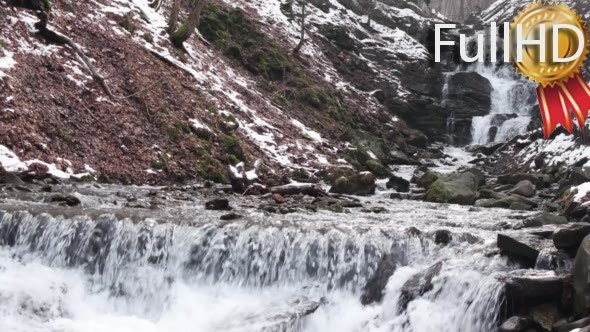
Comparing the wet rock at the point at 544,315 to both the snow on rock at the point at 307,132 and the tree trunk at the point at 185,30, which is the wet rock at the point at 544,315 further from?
the tree trunk at the point at 185,30

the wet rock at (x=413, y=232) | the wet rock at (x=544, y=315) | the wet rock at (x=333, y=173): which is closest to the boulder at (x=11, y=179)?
the wet rock at (x=413, y=232)

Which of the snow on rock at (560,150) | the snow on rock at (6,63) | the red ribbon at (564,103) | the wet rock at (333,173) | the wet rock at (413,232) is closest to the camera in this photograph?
the wet rock at (413,232)

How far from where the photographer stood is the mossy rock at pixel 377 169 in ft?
65.6

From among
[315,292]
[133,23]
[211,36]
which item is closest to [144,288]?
[315,292]

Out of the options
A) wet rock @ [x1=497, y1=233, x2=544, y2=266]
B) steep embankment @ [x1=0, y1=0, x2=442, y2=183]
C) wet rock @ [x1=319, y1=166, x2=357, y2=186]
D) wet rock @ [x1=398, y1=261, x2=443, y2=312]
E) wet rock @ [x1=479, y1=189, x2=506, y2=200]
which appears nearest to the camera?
wet rock @ [x1=497, y1=233, x2=544, y2=266]

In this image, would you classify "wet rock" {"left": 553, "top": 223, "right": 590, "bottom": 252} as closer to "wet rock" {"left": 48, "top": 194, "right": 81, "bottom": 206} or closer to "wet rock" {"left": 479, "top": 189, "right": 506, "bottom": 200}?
"wet rock" {"left": 48, "top": 194, "right": 81, "bottom": 206}

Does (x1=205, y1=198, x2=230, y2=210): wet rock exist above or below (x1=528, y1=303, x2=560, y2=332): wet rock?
above

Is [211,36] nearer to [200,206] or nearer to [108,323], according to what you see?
[200,206]

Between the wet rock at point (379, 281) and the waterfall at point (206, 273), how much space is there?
0.09 m

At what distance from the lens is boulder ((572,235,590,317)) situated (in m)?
5.08

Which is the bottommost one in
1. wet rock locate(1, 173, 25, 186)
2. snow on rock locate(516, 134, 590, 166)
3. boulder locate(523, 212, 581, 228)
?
boulder locate(523, 212, 581, 228)

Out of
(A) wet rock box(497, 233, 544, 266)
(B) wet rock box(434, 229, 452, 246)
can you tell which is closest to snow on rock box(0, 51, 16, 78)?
(B) wet rock box(434, 229, 452, 246)

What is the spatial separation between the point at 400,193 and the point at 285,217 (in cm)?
672

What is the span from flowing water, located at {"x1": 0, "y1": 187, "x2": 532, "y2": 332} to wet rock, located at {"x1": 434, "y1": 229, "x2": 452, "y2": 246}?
101 mm
